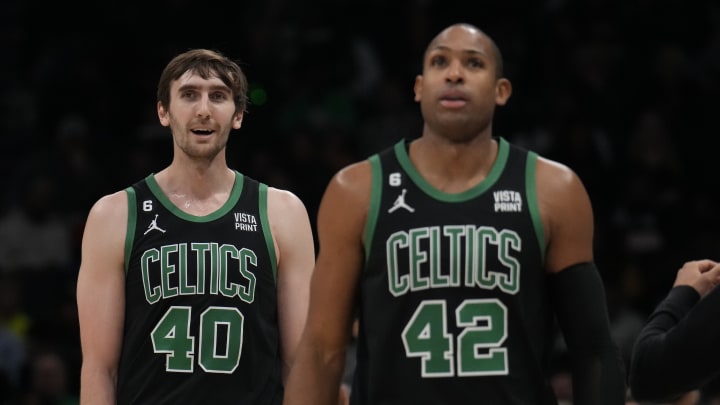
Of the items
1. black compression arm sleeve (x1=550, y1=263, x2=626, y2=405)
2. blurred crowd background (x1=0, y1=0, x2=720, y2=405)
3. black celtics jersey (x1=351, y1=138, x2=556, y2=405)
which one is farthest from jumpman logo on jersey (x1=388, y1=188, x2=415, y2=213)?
blurred crowd background (x1=0, y1=0, x2=720, y2=405)

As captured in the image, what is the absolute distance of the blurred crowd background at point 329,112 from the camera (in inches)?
404

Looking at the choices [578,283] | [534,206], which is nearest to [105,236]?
[534,206]

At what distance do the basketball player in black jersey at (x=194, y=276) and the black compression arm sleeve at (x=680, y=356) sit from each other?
1.70 meters

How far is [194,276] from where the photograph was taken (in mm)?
5254

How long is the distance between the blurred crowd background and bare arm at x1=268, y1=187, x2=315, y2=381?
4248mm

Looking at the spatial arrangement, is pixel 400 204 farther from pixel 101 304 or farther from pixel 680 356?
pixel 101 304

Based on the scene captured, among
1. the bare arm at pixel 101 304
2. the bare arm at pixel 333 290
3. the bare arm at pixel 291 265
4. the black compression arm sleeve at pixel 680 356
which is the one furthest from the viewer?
the bare arm at pixel 291 265

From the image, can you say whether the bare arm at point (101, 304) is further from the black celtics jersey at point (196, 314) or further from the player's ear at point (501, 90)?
the player's ear at point (501, 90)

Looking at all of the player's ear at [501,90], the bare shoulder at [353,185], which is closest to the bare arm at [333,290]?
the bare shoulder at [353,185]

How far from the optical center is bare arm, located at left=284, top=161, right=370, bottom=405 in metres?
4.27

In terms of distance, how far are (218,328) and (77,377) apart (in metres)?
4.99

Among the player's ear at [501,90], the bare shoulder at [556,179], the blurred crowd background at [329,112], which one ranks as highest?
the blurred crowd background at [329,112]

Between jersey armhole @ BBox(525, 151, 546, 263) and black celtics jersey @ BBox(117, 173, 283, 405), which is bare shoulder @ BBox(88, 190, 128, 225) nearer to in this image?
black celtics jersey @ BBox(117, 173, 283, 405)

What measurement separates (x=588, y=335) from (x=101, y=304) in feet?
6.37
